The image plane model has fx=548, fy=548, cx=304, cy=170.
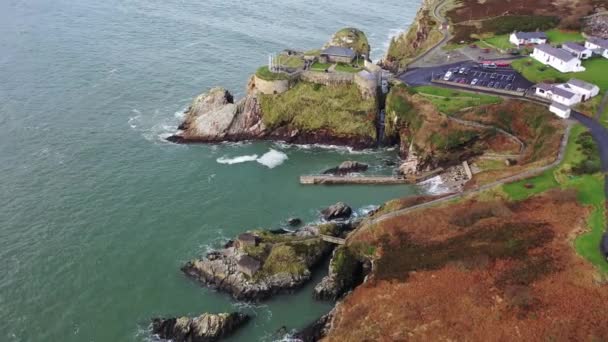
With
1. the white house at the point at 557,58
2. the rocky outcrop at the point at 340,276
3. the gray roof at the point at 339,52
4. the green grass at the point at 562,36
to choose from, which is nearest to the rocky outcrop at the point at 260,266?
the rocky outcrop at the point at 340,276

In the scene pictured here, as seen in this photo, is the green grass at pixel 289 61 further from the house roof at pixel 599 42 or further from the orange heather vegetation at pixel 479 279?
the house roof at pixel 599 42

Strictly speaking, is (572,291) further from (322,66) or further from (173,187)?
(322,66)

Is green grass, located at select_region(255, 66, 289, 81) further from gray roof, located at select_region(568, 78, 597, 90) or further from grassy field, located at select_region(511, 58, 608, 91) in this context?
gray roof, located at select_region(568, 78, 597, 90)

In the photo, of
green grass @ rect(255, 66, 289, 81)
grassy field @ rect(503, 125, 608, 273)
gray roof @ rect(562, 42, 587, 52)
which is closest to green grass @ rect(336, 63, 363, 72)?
green grass @ rect(255, 66, 289, 81)

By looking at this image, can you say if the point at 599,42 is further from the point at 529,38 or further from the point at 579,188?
the point at 579,188

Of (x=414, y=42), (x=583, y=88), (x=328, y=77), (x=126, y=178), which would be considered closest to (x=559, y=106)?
(x=583, y=88)
